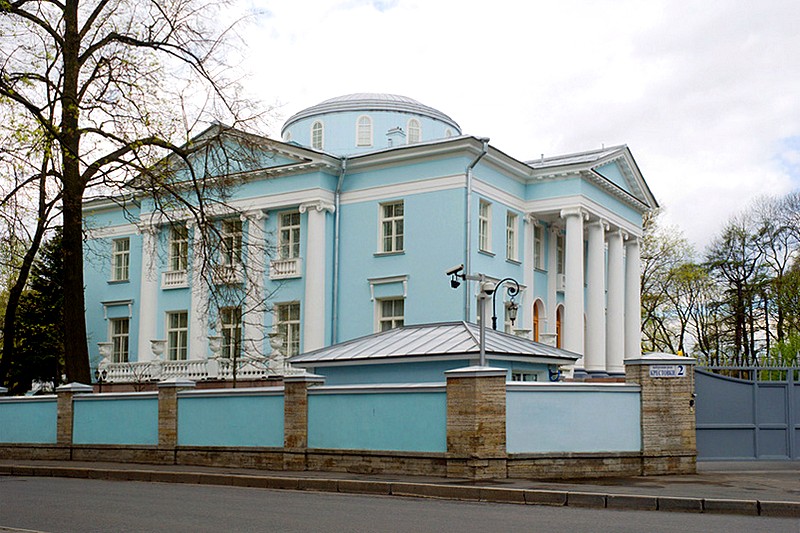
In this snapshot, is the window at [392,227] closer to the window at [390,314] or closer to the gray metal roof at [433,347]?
the window at [390,314]

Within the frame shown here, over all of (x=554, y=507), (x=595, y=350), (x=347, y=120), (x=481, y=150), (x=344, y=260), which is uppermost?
(x=347, y=120)

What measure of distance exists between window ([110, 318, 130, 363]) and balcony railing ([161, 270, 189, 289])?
11.3 ft

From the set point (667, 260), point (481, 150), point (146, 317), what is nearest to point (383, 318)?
point (481, 150)

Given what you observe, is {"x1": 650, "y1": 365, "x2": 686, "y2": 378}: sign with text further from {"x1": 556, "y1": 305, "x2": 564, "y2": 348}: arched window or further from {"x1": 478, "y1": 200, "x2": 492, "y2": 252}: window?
{"x1": 556, "y1": 305, "x2": 564, "y2": 348}: arched window

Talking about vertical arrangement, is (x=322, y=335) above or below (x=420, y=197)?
below

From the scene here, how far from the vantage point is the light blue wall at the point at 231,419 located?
20.0m

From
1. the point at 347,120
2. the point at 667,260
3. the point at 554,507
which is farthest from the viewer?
the point at 667,260

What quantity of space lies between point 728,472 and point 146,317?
28129 millimetres

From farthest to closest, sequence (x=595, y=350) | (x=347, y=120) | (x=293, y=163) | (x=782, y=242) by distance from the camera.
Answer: (x=782, y=242) < (x=347, y=120) < (x=595, y=350) < (x=293, y=163)

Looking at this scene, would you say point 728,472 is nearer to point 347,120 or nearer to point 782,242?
point 347,120

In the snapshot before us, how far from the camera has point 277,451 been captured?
64.5 feet

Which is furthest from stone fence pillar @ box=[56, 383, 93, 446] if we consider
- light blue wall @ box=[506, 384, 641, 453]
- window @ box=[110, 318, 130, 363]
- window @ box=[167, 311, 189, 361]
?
window @ box=[110, 318, 130, 363]

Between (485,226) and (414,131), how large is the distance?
1042 cm

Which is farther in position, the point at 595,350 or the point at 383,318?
the point at 595,350
